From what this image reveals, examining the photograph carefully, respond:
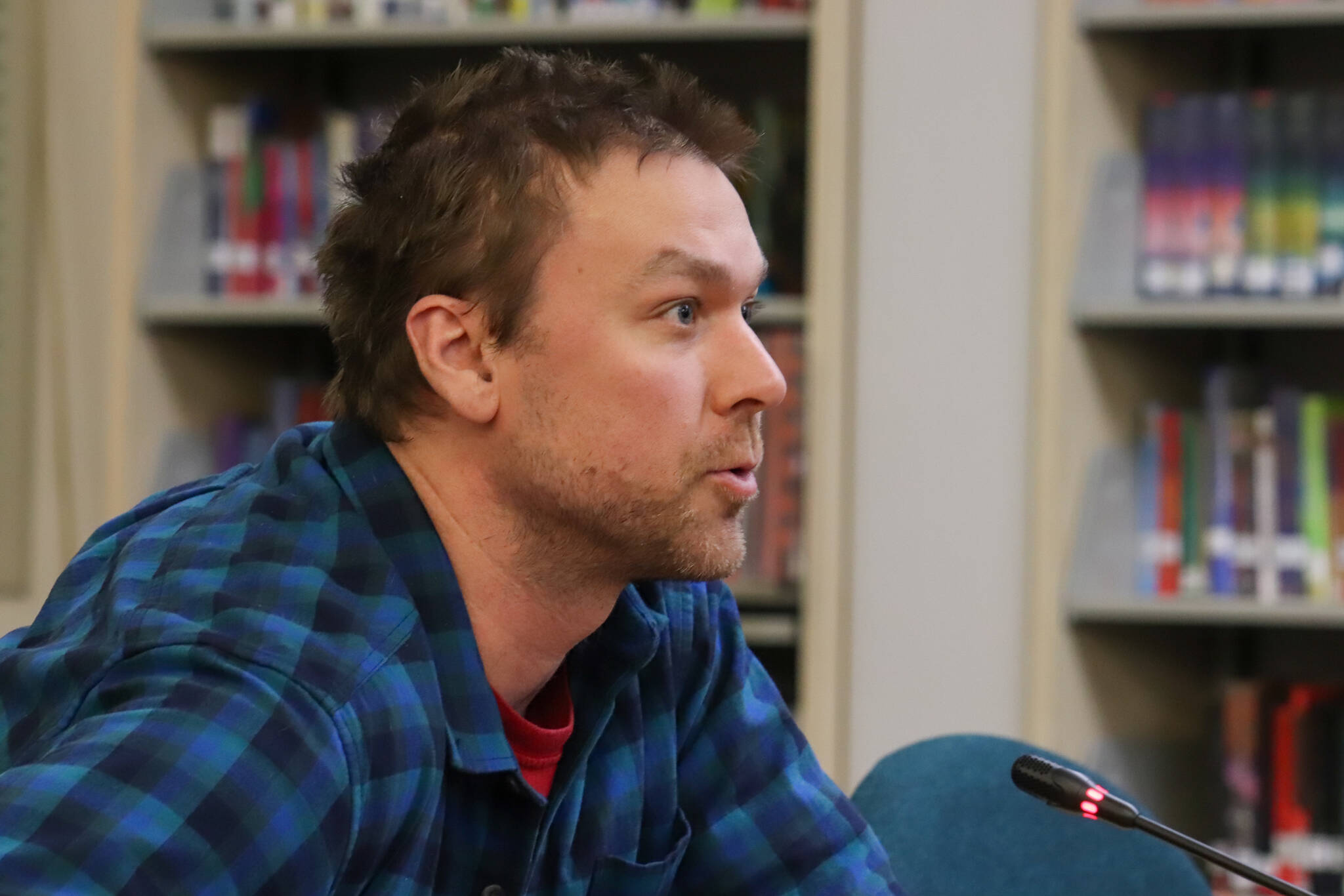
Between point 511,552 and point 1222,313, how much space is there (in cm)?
166

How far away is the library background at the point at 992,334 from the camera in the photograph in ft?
8.29

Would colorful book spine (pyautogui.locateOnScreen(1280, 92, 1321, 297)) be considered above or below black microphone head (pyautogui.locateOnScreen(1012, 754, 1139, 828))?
above

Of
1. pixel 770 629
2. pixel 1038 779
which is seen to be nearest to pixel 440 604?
pixel 1038 779

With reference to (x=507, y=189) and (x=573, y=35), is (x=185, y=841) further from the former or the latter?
(x=573, y=35)

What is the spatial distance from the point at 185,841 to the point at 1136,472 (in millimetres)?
2029

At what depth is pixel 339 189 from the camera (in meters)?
1.28

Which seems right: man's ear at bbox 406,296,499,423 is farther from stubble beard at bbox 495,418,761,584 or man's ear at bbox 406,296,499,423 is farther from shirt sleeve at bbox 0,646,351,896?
shirt sleeve at bbox 0,646,351,896

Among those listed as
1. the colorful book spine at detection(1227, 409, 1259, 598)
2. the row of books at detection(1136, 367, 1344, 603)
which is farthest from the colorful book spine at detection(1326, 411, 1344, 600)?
the colorful book spine at detection(1227, 409, 1259, 598)

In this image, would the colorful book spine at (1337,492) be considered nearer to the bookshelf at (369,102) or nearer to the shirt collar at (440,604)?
the bookshelf at (369,102)

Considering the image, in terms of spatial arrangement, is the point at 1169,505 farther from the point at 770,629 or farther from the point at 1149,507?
the point at 770,629

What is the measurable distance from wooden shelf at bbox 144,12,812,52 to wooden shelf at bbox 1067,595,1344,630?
998 millimetres

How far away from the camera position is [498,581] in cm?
113

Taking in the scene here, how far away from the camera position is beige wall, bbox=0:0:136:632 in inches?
121

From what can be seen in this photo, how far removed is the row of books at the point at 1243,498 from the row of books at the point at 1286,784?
7.0 inches
